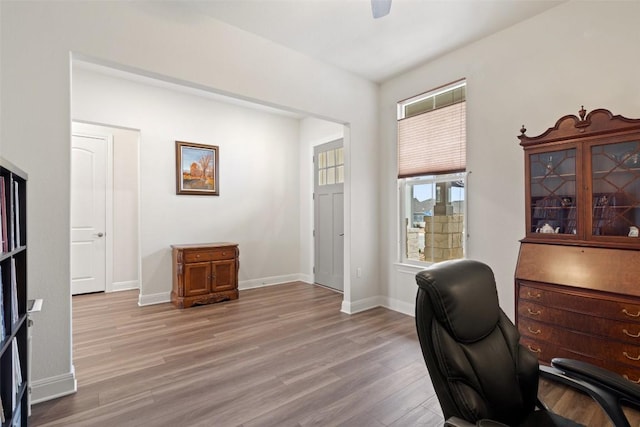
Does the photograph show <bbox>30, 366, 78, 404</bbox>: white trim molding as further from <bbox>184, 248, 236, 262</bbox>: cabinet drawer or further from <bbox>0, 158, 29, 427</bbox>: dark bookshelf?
<bbox>184, 248, 236, 262</bbox>: cabinet drawer

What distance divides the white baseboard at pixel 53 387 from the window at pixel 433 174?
3.54 m

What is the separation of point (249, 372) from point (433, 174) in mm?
2894

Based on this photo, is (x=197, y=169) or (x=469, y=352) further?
(x=197, y=169)

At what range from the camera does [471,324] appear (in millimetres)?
1324

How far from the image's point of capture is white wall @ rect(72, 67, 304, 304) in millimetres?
4266

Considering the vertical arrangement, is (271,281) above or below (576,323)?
below

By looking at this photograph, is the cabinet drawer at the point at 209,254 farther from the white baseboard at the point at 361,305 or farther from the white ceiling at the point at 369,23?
the white ceiling at the point at 369,23

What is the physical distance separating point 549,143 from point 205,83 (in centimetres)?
302

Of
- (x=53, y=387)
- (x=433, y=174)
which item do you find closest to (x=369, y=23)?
(x=433, y=174)

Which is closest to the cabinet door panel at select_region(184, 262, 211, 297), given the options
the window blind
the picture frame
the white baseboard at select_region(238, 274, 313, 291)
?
the white baseboard at select_region(238, 274, 313, 291)

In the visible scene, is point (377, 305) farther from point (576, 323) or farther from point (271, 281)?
point (576, 323)

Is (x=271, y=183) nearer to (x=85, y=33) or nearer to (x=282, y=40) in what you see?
(x=282, y=40)

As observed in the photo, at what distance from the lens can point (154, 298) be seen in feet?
14.6

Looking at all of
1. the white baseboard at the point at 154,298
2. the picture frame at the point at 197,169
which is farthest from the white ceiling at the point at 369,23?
the white baseboard at the point at 154,298
